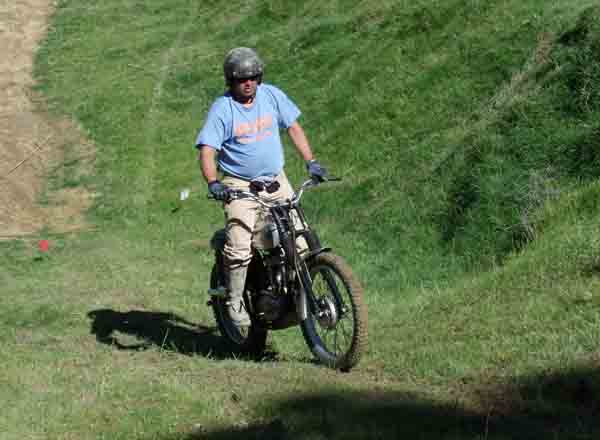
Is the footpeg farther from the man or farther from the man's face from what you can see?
the man's face

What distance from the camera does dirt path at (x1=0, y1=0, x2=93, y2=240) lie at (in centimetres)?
1636

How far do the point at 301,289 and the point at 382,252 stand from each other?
412 cm

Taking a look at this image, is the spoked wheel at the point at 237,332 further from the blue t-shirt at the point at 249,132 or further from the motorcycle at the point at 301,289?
the blue t-shirt at the point at 249,132

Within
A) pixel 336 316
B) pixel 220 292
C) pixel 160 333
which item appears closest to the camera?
pixel 336 316

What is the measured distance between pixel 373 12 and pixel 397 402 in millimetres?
15279

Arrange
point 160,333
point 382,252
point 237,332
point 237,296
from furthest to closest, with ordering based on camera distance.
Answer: point 382,252
point 160,333
point 237,332
point 237,296

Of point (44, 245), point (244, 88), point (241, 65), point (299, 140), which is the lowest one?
point (44, 245)

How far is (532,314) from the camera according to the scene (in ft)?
Result: 23.0

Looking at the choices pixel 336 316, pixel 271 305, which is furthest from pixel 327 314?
pixel 271 305

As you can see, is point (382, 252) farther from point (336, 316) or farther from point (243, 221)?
point (336, 316)

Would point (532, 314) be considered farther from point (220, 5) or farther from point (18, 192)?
point (220, 5)

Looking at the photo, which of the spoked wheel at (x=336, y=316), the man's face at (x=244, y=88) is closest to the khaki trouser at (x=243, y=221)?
the spoked wheel at (x=336, y=316)

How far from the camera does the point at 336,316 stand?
271 inches

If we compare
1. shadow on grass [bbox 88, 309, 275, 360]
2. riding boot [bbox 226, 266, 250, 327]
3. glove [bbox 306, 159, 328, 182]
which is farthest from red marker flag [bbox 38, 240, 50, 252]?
glove [bbox 306, 159, 328, 182]
